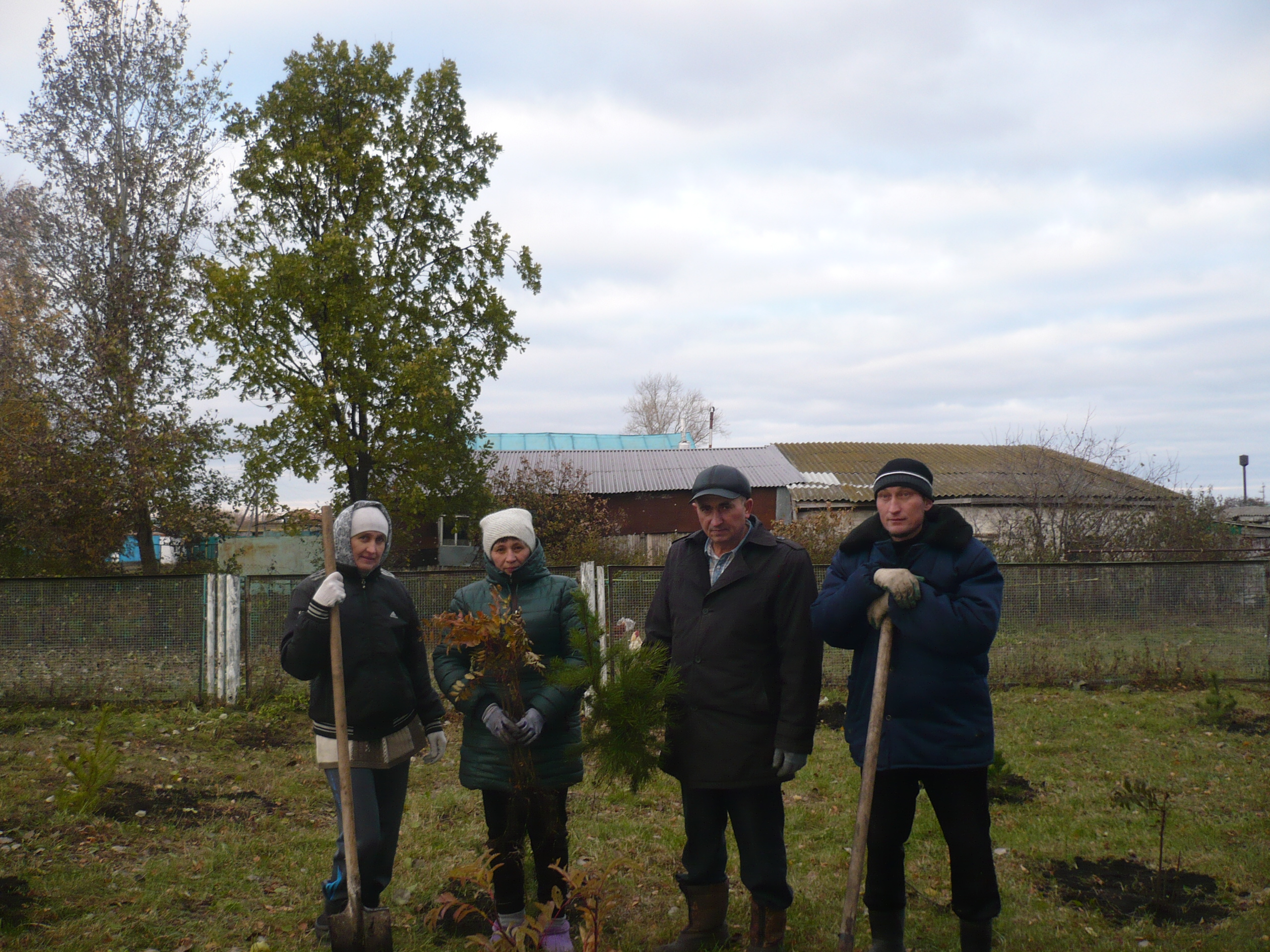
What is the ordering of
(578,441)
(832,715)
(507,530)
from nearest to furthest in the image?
1. (507,530)
2. (832,715)
3. (578,441)

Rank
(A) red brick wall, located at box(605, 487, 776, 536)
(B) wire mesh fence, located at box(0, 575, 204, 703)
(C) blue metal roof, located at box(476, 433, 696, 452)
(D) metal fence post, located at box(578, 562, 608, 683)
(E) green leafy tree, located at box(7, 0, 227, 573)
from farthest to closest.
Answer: (C) blue metal roof, located at box(476, 433, 696, 452)
(A) red brick wall, located at box(605, 487, 776, 536)
(E) green leafy tree, located at box(7, 0, 227, 573)
(D) metal fence post, located at box(578, 562, 608, 683)
(B) wire mesh fence, located at box(0, 575, 204, 703)

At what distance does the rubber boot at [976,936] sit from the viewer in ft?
10.1

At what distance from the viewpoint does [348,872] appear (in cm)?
316

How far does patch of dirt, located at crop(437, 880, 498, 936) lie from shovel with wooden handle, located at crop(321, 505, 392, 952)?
56cm

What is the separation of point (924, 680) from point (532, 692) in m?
1.48

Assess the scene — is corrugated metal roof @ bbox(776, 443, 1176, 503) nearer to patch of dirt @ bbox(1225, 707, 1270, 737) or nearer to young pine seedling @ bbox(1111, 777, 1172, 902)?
patch of dirt @ bbox(1225, 707, 1270, 737)

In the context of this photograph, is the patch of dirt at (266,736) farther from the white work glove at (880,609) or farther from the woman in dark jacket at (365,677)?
the white work glove at (880,609)

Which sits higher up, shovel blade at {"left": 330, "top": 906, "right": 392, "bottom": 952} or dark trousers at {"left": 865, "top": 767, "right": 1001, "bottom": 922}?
dark trousers at {"left": 865, "top": 767, "right": 1001, "bottom": 922}

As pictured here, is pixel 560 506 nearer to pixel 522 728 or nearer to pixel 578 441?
pixel 578 441

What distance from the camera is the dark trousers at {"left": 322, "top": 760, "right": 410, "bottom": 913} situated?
3.30 metres

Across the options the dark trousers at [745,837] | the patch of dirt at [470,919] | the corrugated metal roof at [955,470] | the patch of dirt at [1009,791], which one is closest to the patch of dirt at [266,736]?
the patch of dirt at [470,919]

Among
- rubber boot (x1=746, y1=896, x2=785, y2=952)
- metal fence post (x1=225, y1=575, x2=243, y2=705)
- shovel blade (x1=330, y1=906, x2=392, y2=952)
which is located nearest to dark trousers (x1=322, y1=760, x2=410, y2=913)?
shovel blade (x1=330, y1=906, x2=392, y2=952)

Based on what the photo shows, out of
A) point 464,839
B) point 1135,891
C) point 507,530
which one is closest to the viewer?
point 507,530

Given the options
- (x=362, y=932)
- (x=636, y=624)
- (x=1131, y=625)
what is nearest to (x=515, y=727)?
(x=362, y=932)
